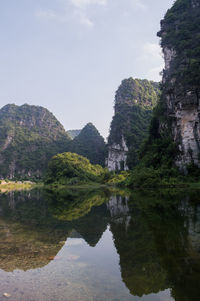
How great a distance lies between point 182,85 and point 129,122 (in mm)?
51473

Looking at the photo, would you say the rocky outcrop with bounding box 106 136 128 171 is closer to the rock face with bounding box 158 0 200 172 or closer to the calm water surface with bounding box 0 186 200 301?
the rock face with bounding box 158 0 200 172

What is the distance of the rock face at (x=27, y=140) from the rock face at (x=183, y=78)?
256ft

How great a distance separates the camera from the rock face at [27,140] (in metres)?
119

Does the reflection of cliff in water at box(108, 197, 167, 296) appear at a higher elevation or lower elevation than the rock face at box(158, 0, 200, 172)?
lower

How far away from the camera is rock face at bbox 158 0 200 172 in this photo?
28.6 metres

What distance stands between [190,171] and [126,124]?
179 ft

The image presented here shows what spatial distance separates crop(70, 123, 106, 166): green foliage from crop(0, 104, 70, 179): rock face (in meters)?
8.88

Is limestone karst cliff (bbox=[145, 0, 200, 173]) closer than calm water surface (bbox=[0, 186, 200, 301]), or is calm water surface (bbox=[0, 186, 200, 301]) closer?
calm water surface (bbox=[0, 186, 200, 301])

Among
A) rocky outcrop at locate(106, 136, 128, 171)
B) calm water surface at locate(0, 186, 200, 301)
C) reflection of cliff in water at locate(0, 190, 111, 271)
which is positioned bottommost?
reflection of cliff in water at locate(0, 190, 111, 271)

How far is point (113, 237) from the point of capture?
241 inches

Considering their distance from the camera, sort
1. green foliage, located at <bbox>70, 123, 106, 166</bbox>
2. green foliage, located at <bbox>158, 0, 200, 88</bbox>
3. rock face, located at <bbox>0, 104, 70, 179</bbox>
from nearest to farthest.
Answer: green foliage, located at <bbox>158, 0, 200, 88</bbox>, green foliage, located at <bbox>70, 123, 106, 166</bbox>, rock face, located at <bbox>0, 104, 70, 179</bbox>

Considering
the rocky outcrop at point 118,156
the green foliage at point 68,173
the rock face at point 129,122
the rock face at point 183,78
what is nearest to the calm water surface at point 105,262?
the rock face at point 183,78

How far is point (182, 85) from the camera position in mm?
30359

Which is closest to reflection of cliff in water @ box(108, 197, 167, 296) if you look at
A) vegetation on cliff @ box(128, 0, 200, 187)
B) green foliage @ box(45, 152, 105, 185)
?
vegetation on cliff @ box(128, 0, 200, 187)
